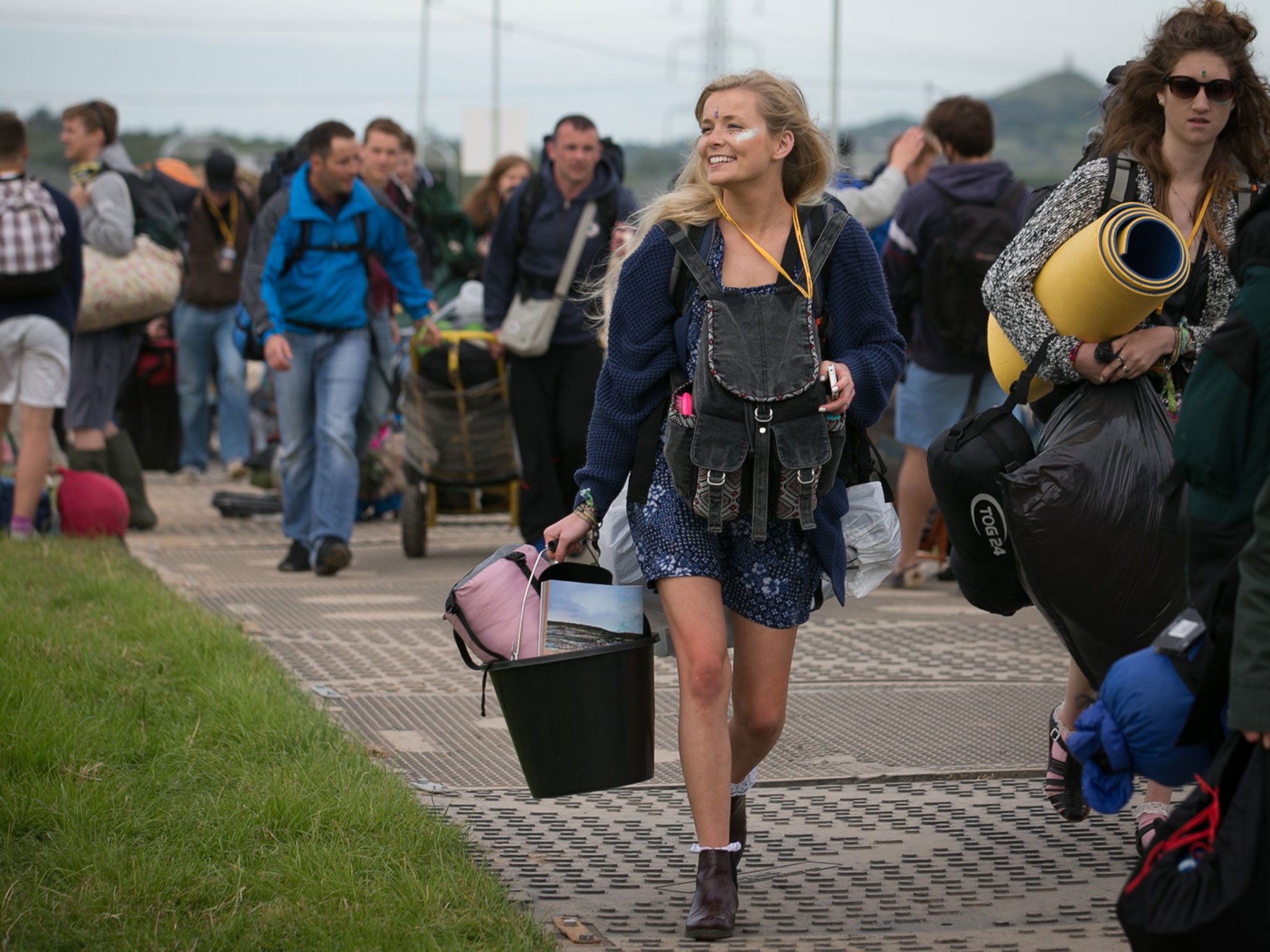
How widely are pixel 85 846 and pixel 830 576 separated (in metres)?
1.84

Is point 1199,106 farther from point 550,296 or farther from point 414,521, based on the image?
point 414,521

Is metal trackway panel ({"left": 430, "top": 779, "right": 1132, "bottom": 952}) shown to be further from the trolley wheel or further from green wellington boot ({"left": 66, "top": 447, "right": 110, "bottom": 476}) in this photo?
green wellington boot ({"left": 66, "top": 447, "right": 110, "bottom": 476})

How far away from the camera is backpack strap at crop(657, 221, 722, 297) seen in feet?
13.3

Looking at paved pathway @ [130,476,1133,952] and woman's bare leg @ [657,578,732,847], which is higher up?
woman's bare leg @ [657,578,732,847]

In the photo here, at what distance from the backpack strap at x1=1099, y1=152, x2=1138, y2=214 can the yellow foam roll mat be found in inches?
3.0

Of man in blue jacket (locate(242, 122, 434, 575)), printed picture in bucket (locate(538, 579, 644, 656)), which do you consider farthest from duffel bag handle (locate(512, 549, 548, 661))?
man in blue jacket (locate(242, 122, 434, 575))

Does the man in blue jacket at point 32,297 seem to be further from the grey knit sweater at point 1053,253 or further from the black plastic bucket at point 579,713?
the grey knit sweater at point 1053,253

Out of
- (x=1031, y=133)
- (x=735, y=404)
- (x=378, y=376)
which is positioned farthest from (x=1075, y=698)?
(x=1031, y=133)

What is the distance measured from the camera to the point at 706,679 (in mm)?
3949

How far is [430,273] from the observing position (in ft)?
41.9

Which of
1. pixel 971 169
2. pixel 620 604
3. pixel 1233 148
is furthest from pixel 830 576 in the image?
pixel 971 169

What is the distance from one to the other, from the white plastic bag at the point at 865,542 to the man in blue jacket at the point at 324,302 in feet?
16.5

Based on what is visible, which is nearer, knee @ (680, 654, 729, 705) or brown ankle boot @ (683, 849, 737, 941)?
brown ankle boot @ (683, 849, 737, 941)

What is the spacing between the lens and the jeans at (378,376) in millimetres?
9430
